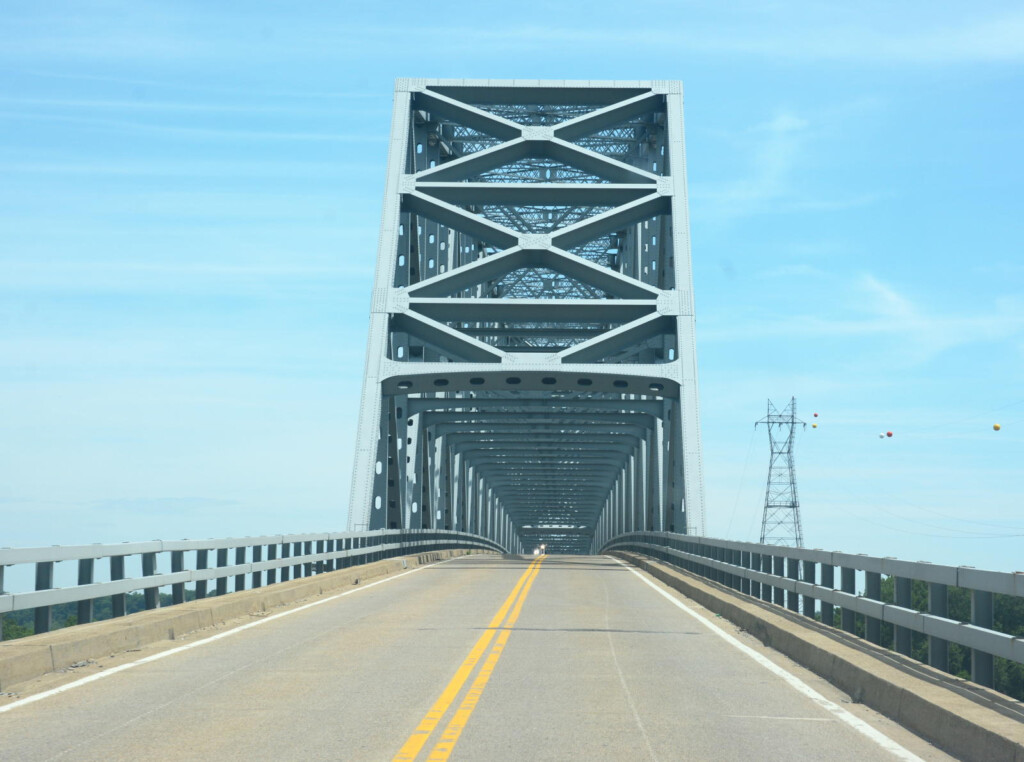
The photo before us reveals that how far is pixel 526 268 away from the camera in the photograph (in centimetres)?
4591

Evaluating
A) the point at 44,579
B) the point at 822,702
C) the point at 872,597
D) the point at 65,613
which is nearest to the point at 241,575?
the point at 44,579

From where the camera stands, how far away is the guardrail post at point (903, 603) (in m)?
10.2

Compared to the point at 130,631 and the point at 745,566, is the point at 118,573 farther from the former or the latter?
the point at 745,566

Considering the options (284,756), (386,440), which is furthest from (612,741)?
(386,440)

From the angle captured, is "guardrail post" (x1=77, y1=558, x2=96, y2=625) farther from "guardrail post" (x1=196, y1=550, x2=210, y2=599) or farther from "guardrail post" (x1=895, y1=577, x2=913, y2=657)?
"guardrail post" (x1=895, y1=577, x2=913, y2=657)

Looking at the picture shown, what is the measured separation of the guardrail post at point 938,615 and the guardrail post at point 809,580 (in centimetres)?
379

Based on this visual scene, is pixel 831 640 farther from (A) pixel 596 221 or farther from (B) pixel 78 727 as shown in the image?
(A) pixel 596 221

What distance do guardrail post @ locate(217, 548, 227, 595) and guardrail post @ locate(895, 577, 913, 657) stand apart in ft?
29.4

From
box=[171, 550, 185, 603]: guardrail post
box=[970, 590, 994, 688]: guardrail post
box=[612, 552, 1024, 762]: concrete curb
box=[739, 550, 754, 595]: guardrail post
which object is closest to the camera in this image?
box=[612, 552, 1024, 762]: concrete curb

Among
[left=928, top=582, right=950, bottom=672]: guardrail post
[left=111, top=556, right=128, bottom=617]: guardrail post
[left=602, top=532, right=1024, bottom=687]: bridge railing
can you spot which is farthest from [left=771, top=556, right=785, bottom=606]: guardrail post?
[left=111, top=556, right=128, bottom=617]: guardrail post

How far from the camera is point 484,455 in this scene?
78.3m

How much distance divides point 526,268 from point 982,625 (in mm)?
38139

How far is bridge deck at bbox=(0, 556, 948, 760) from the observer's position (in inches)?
301

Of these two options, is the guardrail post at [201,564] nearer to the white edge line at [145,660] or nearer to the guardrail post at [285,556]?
the white edge line at [145,660]
